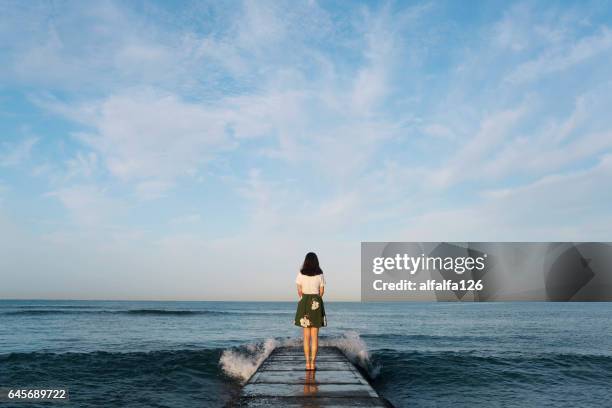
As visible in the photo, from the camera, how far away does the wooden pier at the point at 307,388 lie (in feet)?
20.4

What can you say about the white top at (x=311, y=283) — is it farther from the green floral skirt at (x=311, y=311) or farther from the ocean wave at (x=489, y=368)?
the ocean wave at (x=489, y=368)

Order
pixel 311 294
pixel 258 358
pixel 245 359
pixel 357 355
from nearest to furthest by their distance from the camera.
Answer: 1. pixel 311 294
2. pixel 357 355
3. pixel 258 358
4. pixel 245 359

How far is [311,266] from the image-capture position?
27.1 ft

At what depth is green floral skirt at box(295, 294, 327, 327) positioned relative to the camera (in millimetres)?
8320

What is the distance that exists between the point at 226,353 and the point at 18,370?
762 centimetres

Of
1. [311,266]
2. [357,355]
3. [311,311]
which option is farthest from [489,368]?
[311,266]

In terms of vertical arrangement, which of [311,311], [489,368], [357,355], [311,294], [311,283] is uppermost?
[311,283]

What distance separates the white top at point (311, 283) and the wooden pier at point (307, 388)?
1641mm

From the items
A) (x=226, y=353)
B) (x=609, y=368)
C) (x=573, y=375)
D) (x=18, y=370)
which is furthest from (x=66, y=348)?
(x=609, y=368)

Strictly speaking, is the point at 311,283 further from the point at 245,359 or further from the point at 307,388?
the point at 245,359

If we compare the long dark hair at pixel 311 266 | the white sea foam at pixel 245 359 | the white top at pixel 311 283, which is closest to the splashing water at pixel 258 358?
the white sea foam at pixel 245 359

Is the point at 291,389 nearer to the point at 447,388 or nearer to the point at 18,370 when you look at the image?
the point at 447,388

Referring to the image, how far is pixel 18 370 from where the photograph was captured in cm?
1574

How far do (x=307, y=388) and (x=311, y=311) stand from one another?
1.47 metres
